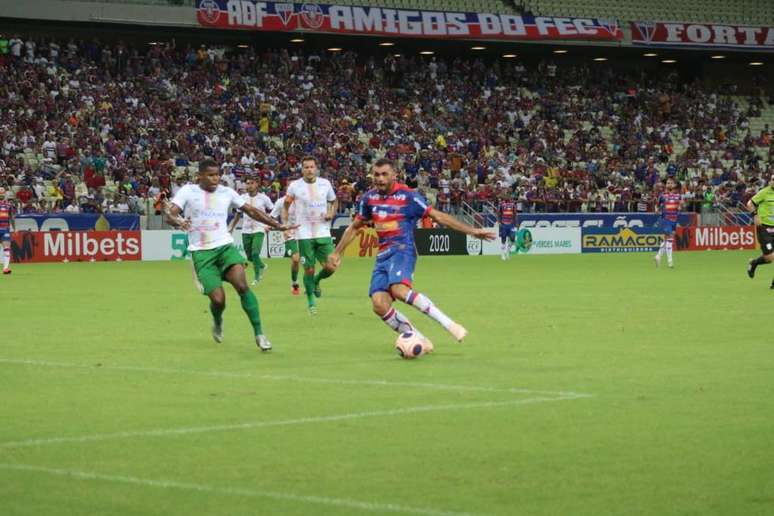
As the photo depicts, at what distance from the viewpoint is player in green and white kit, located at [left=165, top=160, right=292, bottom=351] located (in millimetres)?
16328

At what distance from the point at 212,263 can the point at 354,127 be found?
40.2 metres

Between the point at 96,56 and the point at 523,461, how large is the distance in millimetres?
47378

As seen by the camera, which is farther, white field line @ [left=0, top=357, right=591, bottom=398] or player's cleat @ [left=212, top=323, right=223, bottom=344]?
Answer: player's cleat @ [left=212, top=323, right=223, bottom=344]

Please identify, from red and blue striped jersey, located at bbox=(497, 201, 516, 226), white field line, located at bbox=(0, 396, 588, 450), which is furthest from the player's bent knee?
red and blue striped jersey, located at bbox=(497, 201, 516, 226)

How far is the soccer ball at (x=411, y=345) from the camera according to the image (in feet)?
48.9

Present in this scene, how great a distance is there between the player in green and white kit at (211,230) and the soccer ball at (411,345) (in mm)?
1920

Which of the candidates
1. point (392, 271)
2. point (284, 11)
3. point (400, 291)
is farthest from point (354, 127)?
point (400, 291)

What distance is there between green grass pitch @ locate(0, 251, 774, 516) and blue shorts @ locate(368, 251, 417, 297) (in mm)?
788

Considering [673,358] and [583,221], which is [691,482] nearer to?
[673,358]

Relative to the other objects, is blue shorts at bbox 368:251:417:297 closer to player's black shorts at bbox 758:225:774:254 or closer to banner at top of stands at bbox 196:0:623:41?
player's black shorts at bbox 758:225:774:254

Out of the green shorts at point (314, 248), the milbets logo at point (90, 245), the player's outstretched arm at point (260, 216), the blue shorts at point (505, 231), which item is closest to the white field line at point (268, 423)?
the player's outstretched arm at point (260, 216)

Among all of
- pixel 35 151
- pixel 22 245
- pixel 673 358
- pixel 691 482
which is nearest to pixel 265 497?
pixel 691 482

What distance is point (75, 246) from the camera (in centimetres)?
4428

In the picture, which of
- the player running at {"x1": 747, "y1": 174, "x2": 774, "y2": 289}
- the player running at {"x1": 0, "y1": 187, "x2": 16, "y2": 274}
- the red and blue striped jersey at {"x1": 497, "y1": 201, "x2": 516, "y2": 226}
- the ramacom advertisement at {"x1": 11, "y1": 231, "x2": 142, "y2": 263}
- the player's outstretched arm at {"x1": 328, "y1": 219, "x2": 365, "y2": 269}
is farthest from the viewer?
the red and blue striped jersey at {"x1": 497, "y1": 201, "x2": 516, "y2": 226}
